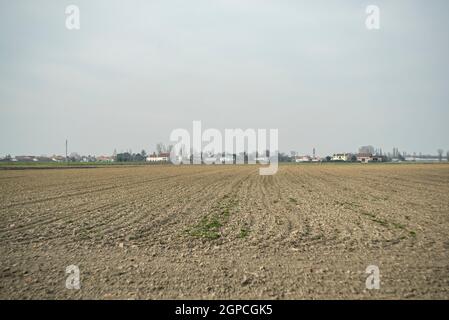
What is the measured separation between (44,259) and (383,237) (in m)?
8.47

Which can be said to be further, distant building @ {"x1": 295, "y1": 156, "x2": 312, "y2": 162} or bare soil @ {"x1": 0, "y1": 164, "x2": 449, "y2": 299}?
distant building @ {"x1": 295, "y1": 156, "x2": 312, "y2": 162}

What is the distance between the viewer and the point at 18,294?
4.53 meters

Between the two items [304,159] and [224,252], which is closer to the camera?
[224,252]

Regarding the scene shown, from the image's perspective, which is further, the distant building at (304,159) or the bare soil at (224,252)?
the distant building at (304,159)

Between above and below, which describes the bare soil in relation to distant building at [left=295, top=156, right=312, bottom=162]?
below

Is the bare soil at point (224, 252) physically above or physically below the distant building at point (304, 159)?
below

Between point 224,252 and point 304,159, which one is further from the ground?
point 304,159

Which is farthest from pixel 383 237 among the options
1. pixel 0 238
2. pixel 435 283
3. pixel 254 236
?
pixel 0 238
